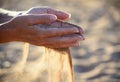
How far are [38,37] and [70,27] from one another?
0.43 feet

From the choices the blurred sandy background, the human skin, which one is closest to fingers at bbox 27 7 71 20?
the human skin

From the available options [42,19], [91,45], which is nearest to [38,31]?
[42,19]

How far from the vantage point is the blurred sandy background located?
9.64 ft

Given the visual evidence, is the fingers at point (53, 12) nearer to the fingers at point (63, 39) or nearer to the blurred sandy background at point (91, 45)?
the fingers at point (63, 39)

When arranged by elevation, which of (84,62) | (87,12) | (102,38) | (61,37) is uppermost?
(87,12)

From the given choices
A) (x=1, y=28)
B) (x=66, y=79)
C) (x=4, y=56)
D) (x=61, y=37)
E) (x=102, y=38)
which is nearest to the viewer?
(x=61, y=37)

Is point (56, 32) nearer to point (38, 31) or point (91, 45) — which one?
point (38, 31)

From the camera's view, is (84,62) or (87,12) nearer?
(84,62)

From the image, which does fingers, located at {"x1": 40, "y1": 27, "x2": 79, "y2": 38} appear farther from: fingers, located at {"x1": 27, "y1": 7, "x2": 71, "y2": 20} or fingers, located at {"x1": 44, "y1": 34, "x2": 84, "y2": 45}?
fingers, located at {"x1": 27, "y1": 7, "x2": 71, "y2": 20}

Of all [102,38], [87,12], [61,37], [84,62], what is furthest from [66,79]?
[87,12]

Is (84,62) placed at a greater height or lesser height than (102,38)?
lesser

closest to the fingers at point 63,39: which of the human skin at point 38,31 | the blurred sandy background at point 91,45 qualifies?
the human skin at point 38,31

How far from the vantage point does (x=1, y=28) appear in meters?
1.38

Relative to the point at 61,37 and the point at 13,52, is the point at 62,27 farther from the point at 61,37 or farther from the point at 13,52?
the point at 13,52
